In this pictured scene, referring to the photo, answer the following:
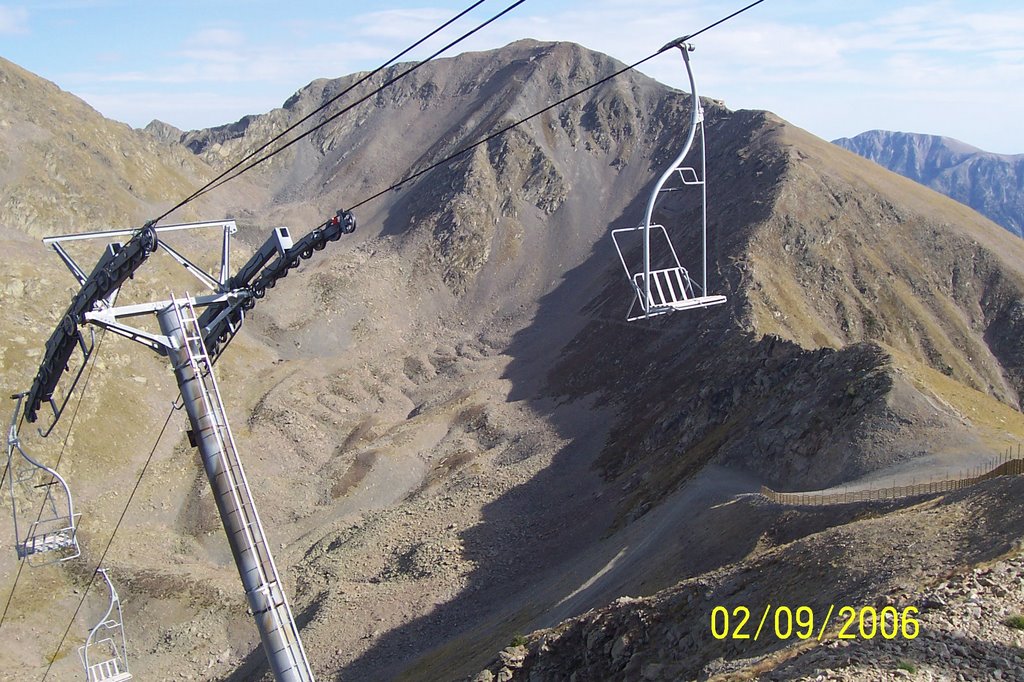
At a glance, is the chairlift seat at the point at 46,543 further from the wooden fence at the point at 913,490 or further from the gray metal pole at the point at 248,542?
the wooden fence at the point at 913,490

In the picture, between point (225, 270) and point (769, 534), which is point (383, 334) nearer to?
point (769, 534)

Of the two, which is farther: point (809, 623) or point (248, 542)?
point (809, 623)

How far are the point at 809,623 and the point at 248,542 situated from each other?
11103mm

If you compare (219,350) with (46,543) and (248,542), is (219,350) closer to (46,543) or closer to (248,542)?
(248,542)

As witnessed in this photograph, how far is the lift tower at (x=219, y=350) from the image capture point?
13.2 meters

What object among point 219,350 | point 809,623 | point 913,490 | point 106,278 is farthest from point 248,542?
point 913,490

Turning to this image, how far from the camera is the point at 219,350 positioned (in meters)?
17.5

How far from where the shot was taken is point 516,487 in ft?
178

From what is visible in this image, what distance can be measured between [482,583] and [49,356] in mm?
27794

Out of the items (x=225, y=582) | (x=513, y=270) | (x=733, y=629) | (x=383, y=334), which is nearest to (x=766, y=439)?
(x=733, y=629)

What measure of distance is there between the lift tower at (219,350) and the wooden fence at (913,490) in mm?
18413

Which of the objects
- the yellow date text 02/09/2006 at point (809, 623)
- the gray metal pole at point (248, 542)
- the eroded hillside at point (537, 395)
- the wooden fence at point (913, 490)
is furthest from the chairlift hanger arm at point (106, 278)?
the wooden fence at point (913, 490)

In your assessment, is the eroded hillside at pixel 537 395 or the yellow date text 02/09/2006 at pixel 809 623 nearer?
the yellow date text 02/09/2006 at pixel 809 623

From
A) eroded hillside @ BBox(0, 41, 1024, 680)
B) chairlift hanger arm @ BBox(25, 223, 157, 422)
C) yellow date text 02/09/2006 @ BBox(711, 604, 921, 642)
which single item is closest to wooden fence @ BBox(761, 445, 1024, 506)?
eroded hillside @ BBox(0, 41, 1024, 680)
